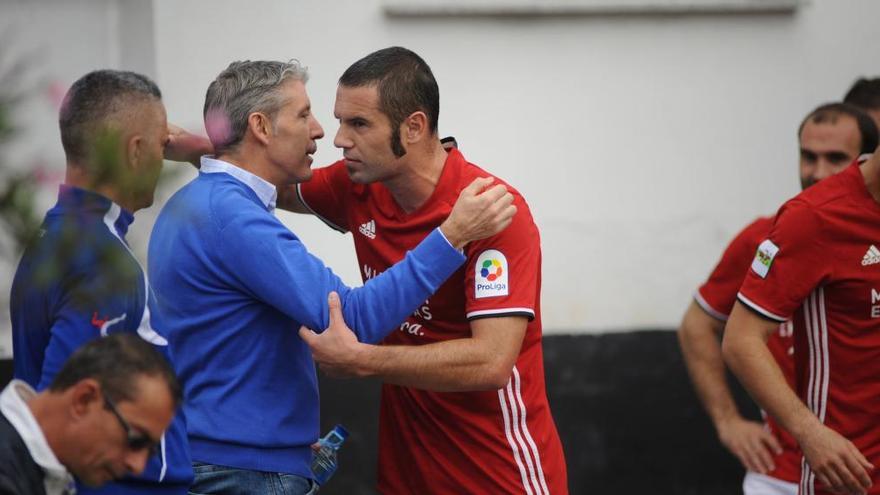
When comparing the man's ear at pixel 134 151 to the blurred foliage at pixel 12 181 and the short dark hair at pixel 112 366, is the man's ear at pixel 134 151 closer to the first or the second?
the blurred foliage at pixel 12 181

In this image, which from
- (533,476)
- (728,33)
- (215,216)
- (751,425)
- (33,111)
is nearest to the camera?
(33,111)

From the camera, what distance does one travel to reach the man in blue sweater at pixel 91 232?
1700 mm

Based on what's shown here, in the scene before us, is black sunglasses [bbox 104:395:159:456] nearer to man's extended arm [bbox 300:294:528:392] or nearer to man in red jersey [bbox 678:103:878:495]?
man's extended arm [bbox 300:294:528:392]

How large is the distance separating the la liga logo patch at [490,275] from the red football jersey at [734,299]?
1.62 metres

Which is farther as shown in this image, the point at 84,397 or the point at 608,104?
the point at 608,104

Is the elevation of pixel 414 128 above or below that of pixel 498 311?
above

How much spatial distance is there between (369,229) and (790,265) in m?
1.37

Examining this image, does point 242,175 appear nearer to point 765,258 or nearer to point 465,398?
point 465,398

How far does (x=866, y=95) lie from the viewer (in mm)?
5938

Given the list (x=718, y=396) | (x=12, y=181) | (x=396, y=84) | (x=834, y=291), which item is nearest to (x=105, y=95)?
(x=396, y=84)

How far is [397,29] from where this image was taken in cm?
632

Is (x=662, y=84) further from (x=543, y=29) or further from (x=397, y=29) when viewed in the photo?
(x=397, y=29)

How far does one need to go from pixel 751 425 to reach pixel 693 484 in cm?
225

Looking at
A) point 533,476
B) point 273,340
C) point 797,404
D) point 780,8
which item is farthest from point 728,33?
point 273,340
